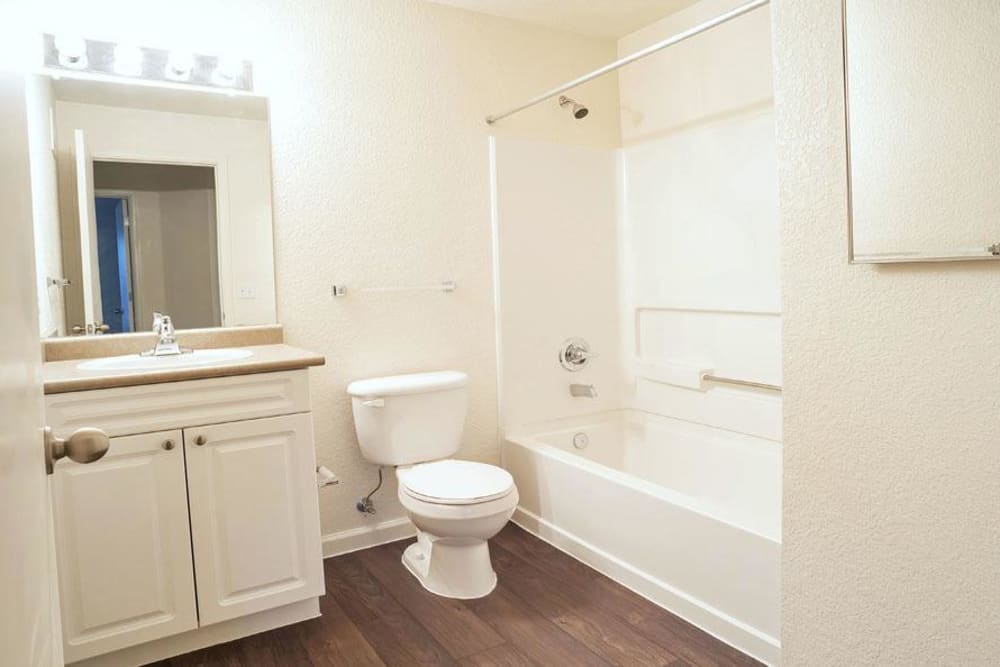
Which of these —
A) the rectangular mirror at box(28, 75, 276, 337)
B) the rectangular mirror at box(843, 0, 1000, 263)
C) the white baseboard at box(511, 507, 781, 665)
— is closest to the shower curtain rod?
the rectangular mirror at box(843, 0, 1000, 263)

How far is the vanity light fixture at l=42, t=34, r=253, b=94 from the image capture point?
2352 millimetres

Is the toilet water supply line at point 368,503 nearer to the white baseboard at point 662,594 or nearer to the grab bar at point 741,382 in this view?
the white baseboard at point 662,594

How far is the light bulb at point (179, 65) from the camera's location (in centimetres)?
252

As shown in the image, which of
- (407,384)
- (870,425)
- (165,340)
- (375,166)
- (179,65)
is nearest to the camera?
(870,425)

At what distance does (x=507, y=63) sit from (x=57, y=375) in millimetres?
2196

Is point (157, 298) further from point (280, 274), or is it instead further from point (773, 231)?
point (773, 231)

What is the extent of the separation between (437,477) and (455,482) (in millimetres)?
81

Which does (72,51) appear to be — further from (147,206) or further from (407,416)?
(407,416)

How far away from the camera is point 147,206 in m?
2.49

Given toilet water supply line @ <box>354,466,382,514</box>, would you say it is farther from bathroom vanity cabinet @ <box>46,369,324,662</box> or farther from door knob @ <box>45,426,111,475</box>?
door knob @ <box>45,426,111,475</box>

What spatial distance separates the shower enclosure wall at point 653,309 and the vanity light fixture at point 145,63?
1.11 metres

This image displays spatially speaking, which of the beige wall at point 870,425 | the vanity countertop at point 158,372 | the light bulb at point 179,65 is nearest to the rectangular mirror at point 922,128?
the beige wall at point 870,425

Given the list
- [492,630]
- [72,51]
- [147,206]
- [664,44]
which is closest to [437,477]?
[492,630]

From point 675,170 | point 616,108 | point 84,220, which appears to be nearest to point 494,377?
point 675,170
